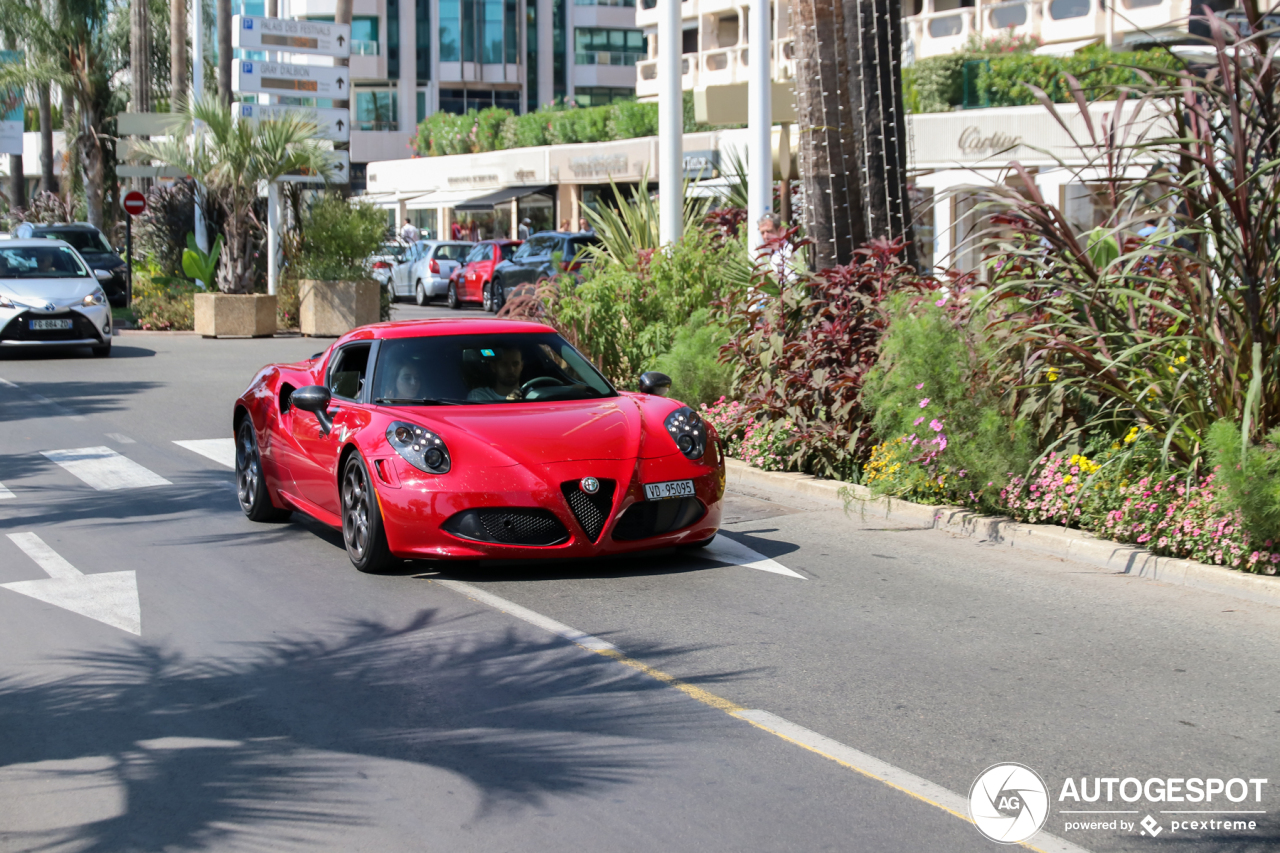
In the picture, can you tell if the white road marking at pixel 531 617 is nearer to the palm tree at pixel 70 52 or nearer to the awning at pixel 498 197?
the palm tree at pixel 70 52

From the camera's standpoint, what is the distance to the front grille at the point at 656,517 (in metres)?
8.03

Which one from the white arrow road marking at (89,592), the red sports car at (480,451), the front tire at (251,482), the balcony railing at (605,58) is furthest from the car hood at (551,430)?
the balcony railing at (605,58)

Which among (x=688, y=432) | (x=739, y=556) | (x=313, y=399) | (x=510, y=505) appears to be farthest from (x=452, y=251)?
(x=510, y=505)

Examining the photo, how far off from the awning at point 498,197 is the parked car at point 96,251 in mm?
22164

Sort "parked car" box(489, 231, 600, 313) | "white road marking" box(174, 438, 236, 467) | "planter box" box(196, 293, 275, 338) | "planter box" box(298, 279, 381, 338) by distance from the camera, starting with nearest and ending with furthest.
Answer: "white road marking" box(174, 438, 236, 467)
"planter box" box(196, 293, 275, 338)
"planter box" box(298, 279, 381, 338)
"parked car" box(489, 231, 600, 313)

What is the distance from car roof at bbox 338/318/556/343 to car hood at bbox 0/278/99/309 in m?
13.8

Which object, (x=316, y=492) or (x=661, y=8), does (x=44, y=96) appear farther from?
(x=316, y=492)

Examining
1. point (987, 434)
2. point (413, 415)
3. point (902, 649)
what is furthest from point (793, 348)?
point (902, 649)

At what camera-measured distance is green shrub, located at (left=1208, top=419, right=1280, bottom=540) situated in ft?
24.6

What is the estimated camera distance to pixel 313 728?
5.48 meters

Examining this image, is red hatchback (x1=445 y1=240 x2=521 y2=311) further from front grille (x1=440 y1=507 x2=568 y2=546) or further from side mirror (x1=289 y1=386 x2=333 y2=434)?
front grille (x1=440 y1=507 x2=568 y2=546)

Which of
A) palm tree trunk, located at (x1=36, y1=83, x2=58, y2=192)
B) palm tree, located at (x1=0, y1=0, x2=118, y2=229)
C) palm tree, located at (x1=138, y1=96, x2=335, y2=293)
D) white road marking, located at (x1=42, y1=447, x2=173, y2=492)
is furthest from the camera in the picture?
palm tree trunk, located at (x1=36, y1=83, x2=58, y2=192)

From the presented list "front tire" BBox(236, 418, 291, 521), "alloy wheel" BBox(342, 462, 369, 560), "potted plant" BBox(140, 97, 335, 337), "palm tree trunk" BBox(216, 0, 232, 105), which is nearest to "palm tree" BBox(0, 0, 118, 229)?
"palm tree trunk" BBox(216, 0, 232, 105)

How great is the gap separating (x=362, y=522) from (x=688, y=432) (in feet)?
6.21
